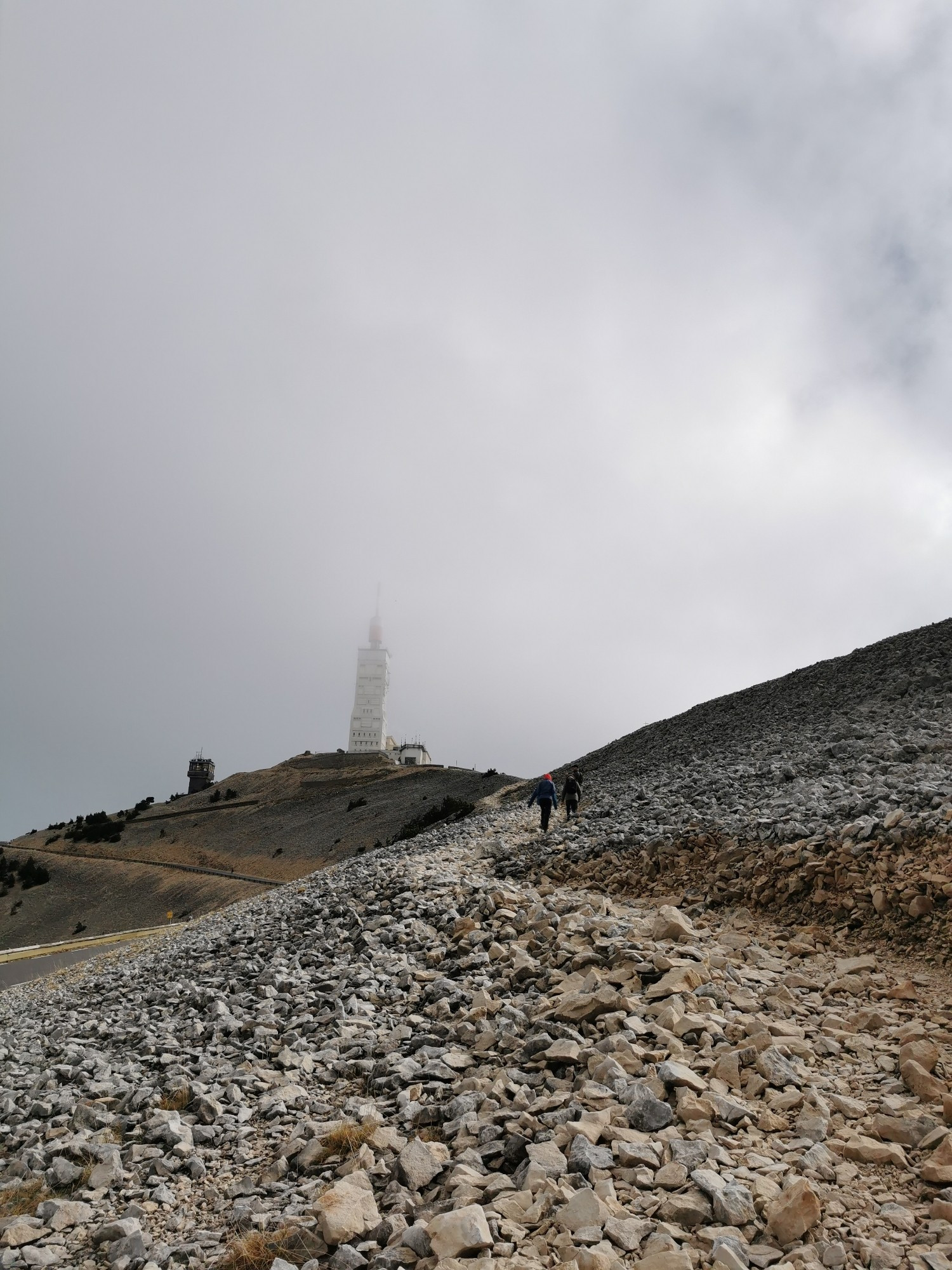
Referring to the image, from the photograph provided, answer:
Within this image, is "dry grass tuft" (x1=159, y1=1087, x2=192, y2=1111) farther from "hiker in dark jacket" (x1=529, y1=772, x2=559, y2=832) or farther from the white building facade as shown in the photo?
the white building facade

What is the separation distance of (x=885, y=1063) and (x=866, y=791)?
7.74 metres

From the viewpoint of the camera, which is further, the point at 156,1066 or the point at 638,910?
the point at 638,910

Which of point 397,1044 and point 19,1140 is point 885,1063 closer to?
point 397,1044

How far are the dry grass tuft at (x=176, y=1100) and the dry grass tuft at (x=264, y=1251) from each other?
2883mm

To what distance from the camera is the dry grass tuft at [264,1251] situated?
541cm

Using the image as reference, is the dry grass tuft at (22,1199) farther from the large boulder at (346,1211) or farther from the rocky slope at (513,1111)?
the large boulder at (346,1211)

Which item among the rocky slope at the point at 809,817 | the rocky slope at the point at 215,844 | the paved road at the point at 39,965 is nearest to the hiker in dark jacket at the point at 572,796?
the rocky slope at the point at 809,817

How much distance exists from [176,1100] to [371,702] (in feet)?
512

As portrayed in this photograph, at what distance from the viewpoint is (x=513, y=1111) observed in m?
6.67

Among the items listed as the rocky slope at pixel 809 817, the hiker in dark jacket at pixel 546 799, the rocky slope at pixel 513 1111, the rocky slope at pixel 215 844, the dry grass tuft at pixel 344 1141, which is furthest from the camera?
the rocky slope at pixel 215 844

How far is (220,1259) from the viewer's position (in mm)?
5574

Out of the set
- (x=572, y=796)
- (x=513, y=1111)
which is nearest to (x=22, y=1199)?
(x=513, y=1111)

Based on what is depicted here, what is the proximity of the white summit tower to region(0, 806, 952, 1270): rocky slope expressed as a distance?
14454cm

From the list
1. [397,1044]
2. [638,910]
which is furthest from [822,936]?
[397,1044]
